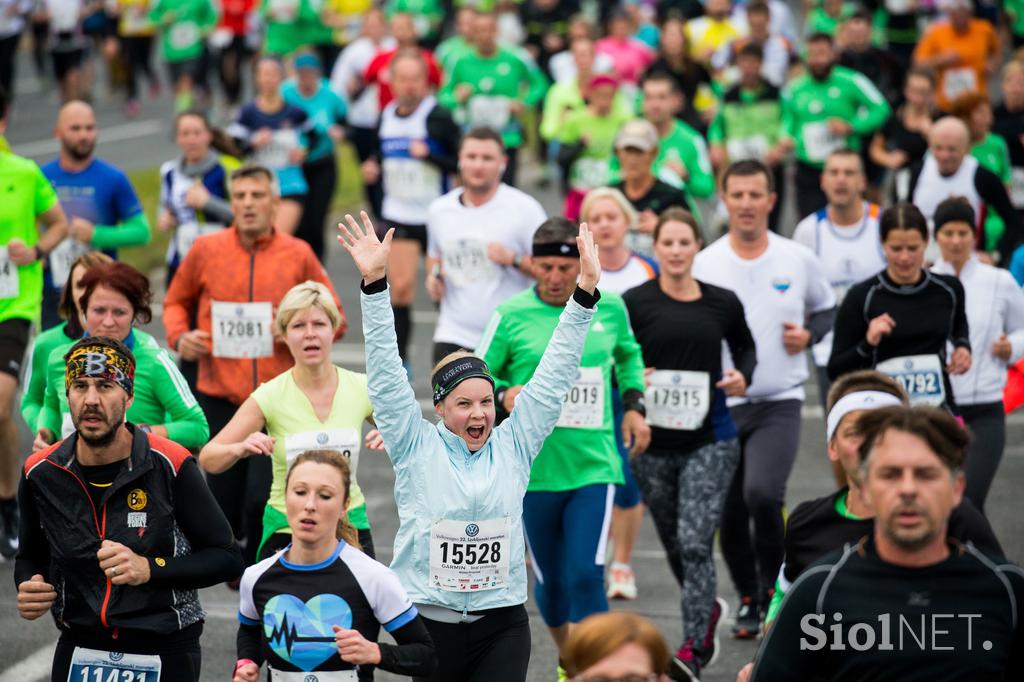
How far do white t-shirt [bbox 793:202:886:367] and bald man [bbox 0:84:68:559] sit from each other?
421cm

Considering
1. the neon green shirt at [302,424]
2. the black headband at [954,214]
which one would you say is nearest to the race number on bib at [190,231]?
the neon green shirt at [302,424]

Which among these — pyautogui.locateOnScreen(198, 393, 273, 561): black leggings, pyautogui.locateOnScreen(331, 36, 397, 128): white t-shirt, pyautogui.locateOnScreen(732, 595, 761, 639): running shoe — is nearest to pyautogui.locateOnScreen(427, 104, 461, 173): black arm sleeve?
pyautogui.locateOnScreen(331, 36, 397, 128): white t-shirt

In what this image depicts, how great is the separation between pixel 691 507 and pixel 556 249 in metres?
1.32

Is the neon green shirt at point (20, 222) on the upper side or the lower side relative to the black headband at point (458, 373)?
upper

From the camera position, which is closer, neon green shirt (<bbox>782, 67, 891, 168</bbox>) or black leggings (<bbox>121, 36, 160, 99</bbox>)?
neon green shirt (<bbox>782, 67, 891, 168</bbox>)

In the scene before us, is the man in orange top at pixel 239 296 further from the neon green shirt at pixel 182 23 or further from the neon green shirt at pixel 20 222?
the neon green shirt at pixel 182 23

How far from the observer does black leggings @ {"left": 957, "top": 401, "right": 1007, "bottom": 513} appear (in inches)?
330

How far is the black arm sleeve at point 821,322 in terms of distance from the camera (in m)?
8.87

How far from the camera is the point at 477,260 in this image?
32.2 ft

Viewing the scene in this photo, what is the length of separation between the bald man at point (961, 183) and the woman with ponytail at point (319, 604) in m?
6.68

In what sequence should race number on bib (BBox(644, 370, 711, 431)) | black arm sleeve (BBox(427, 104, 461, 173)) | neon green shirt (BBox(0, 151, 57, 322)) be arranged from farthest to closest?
1. black arm sleeve (BBox(427, 104, 461, 173))
2. neon green shirt (BBox(0, 151, 57, 322))
3. race number on bib (BBox(644, 370, 711, 431))

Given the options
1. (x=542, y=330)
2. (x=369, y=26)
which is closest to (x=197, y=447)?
(x=542, y=330)

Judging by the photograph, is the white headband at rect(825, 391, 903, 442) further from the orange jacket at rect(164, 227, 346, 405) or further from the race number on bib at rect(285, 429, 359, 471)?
the orange jacket at rect(164, 227, 346, 405)

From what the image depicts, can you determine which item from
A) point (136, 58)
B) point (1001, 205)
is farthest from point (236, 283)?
point (136, 58)
